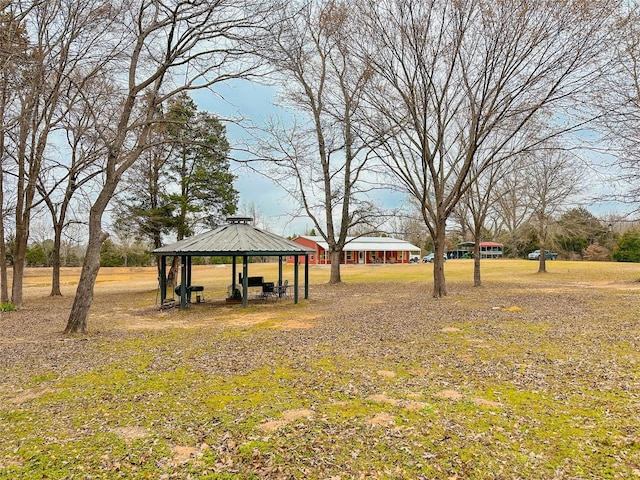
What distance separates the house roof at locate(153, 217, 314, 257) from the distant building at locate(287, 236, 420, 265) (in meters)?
32.5

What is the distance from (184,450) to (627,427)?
4498 mm

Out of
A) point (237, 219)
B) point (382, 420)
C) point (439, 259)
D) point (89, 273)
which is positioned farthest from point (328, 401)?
point (237, 219)

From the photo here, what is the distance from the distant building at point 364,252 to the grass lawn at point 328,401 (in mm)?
39490

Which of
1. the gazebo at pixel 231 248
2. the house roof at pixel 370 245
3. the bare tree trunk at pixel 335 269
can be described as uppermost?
the house roof at pixel 370 245

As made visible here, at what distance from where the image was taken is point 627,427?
161 inches

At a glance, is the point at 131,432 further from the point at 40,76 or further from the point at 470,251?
the point at 470,251

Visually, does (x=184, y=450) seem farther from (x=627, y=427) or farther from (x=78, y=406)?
(x=627, y=427)

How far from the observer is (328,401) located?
5.02 m

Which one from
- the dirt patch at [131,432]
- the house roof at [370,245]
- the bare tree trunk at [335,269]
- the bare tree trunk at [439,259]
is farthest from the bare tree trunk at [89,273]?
the house roof at [370,245]

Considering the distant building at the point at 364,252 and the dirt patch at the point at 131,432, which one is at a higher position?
the distant building at the point at 364,252

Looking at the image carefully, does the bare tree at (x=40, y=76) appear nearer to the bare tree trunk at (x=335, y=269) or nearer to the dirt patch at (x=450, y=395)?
the dirt patch at (x=450, y=395)

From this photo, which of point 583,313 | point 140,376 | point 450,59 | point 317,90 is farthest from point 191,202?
point 583,313

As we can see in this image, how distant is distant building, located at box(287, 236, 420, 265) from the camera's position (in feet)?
164

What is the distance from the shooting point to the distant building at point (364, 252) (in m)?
49.9
